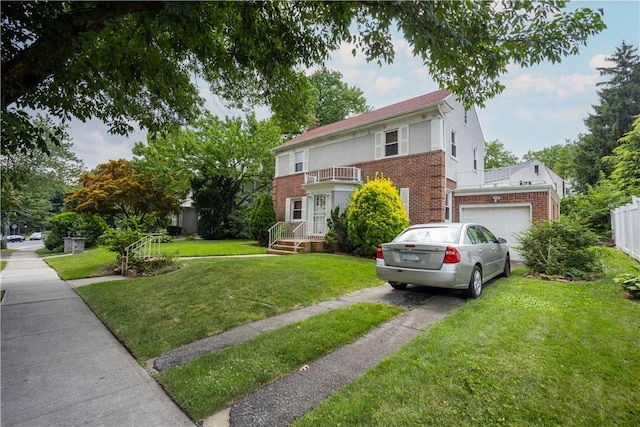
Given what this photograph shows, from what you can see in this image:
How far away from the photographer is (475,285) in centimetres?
591

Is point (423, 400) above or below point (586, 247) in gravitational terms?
below

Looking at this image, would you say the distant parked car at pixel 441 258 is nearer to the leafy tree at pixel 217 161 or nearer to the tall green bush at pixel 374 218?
Answer: the tall green bush at pixel 374 218

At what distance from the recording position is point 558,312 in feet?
14.7

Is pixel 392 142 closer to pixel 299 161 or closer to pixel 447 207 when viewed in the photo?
pixel 447 207

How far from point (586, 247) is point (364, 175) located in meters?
9.00

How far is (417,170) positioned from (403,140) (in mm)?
1622

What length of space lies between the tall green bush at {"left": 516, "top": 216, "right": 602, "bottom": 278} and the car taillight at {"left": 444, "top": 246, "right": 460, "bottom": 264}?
402 cm

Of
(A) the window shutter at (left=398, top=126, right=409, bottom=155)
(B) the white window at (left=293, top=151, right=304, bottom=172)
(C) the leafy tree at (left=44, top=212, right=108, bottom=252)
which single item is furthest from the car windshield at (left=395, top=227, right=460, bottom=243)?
(C) the leafy tree at (left=44, top=212, right=108, bottom=252)

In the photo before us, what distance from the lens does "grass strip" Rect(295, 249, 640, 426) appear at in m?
2.24

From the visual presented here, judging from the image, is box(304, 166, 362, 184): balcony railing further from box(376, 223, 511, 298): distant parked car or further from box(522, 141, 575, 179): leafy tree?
box(522, 141, 575, 179): leafy tree

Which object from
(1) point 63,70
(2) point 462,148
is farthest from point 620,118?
(1) point 63,70

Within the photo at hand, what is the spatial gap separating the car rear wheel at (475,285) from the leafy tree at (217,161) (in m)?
17.7

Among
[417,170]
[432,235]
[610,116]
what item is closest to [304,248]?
[417,170]

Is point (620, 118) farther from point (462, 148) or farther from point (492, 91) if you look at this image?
point (492, 91)
